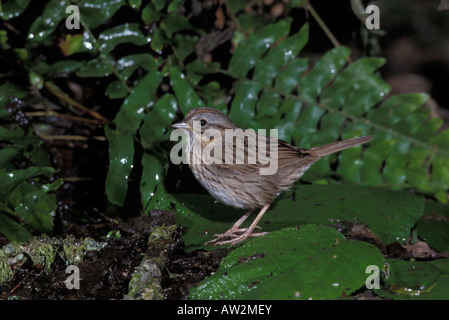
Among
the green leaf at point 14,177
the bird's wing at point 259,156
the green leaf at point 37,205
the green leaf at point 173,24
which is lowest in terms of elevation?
the green leaf at point 37,205

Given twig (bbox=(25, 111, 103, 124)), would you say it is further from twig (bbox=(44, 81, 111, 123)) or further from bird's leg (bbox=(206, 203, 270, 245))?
bird's leg (bbox=(206, 203, 270, 245))

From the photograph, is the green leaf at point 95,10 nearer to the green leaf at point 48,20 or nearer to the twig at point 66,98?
the green leaf at point 48,20

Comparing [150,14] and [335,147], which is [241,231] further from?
[150,14]

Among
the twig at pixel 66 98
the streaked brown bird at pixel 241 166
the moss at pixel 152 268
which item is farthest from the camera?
the twig at pixel 66 98

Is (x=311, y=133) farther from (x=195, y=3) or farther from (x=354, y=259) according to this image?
(x=354, y=259)

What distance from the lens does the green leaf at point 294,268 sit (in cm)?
292

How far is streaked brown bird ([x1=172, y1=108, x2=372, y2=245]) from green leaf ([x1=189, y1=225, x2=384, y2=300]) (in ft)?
2.64

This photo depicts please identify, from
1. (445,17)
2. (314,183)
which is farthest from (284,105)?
(445,17)

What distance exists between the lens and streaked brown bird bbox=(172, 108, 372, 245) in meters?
4.34

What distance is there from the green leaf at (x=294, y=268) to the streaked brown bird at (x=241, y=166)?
806mm

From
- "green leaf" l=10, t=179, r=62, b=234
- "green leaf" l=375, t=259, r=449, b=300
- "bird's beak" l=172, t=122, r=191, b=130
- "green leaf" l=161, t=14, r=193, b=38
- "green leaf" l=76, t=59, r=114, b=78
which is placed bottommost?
"green leaf" l=375, t=259, r=449, b=300

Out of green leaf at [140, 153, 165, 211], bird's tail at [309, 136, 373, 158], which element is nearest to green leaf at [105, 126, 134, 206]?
green leaf at [140, 153, 165, 211]

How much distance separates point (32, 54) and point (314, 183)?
316 cm

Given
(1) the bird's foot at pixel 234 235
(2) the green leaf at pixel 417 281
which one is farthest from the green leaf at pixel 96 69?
(2) the green leaf at pixel 417 281
